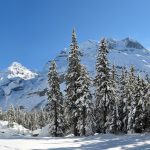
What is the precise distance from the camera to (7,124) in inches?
7111

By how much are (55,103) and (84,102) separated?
892 centimetres

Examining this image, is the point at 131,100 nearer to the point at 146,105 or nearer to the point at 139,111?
the point at 139,111

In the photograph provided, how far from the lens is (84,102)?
55188mm

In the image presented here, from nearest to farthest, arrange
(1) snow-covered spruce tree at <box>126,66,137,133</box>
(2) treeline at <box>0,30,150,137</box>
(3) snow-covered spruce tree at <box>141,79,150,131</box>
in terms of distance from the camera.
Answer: (2) treeline at <box>0,30,150,137</box>, (3) snow-covered spruce tree at <box>141,79,150,131</box>, (1) snow-covered spruce tree at <box>126,66,137,133</box>

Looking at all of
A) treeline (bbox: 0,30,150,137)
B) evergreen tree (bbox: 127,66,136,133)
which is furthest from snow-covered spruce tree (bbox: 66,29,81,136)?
evergreen tree (bbox: 127,66,136,133)

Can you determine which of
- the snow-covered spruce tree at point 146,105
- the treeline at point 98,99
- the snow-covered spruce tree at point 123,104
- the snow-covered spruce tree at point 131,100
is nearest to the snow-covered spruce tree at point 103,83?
the treeline at point 98,99

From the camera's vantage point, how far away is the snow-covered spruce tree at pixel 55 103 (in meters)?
61.1

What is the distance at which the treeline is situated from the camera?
55.9 metres

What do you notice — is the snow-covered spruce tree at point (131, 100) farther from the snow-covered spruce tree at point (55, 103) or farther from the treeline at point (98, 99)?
the snow-covered spruce tree at point (55, 103)

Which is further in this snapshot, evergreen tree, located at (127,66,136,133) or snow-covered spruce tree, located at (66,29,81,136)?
evergreen tree, located at (127,66,136,133)

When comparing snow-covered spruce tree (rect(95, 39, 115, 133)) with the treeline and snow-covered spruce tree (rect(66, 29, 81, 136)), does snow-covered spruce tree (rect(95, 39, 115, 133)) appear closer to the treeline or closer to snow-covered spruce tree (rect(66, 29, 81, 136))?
the treeline

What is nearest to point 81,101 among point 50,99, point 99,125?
point 50,99

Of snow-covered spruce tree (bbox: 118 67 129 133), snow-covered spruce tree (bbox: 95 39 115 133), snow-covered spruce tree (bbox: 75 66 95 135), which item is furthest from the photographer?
snow-covered spruce tree (bbox: 118 67 129 133)

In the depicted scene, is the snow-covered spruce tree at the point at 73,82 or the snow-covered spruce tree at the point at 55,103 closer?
the snow-covered spruce tree at the point at 73,82
